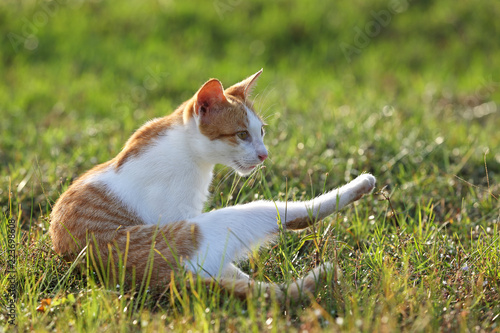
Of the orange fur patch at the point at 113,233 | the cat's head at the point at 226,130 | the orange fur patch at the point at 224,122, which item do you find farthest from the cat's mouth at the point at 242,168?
the orange fur patch at the point at 113,233

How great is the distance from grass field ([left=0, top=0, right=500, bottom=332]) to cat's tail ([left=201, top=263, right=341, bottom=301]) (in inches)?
1.7

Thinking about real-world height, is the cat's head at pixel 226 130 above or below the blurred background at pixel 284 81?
above

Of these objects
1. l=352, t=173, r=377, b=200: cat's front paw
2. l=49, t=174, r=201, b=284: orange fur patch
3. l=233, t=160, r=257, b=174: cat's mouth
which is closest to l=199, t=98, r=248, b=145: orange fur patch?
l=233, t=160, r=257, b=174: cat's mouth

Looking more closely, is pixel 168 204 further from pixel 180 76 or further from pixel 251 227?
pixel 180 76

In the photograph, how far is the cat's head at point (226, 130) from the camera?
2939 millimetres

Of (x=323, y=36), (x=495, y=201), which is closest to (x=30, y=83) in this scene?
(x=323, y=36)

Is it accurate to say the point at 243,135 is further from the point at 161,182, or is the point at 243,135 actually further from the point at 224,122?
the point at 161,182

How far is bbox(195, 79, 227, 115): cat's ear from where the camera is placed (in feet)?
9.45

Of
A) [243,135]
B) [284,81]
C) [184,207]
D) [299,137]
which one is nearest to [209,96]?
[243,135]

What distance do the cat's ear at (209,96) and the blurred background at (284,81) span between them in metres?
0.83

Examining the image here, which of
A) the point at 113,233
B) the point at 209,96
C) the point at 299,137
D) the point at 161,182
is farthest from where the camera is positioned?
the point at 299,137

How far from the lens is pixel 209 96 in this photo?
294 centimetres

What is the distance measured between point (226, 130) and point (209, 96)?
0.64 ft

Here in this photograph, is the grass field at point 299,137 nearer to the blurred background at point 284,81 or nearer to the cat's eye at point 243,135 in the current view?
the blurred background at point 284,81
